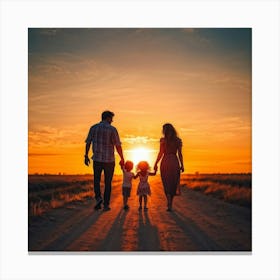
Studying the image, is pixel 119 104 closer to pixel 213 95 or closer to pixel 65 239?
pixel 213 95

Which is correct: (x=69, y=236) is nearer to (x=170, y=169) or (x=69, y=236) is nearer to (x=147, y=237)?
(x=147, y=237)

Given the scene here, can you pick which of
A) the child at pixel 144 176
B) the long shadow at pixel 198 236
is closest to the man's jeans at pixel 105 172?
the child at pixel 144 176

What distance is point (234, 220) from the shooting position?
10344 mm

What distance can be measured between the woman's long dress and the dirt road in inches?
25.1

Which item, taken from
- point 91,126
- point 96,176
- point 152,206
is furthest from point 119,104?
point 152,206

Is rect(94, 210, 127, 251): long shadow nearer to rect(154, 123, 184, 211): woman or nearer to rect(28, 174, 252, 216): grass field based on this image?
rect(154, 123, 184, 211): woman

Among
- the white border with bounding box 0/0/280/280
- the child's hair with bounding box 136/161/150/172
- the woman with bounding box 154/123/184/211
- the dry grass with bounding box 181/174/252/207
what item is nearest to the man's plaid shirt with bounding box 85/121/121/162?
the child's hair with bounding box 136/161/150/172

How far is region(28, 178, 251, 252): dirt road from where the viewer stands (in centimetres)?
873

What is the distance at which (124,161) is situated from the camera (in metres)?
10.7

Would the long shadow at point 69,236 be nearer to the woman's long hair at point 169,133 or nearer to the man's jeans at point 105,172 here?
the man's jeans at point 105,172

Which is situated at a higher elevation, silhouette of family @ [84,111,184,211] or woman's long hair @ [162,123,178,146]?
woman's long hair @ [162,123,178,146]

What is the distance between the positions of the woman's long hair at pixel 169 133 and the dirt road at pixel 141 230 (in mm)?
1734
